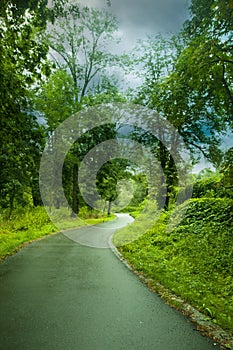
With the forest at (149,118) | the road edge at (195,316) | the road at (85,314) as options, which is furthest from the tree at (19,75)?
the road edge at (195,316)

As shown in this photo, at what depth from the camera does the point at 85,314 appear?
5191 millimetres

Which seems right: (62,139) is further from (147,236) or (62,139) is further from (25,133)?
(25,133)

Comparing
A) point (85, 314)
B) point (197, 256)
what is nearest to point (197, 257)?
point (197, 256)

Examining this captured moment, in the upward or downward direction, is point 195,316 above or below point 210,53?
below

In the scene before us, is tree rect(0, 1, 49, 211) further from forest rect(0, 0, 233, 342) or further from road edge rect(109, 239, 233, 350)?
road edge rect(109, 239, 233, 350)

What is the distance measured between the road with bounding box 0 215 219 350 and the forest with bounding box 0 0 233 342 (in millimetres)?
942

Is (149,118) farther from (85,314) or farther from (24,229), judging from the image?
(85,314)

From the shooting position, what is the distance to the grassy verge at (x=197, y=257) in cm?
633

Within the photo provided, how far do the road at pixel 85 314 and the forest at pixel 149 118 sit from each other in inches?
37.1

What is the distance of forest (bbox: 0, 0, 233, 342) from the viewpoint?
24.3ft

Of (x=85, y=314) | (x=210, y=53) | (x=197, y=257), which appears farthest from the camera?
(x=197, y=257)

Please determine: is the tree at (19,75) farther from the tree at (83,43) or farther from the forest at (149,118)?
the tree at (83,43)

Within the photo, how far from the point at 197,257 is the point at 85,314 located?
5972 millimetres

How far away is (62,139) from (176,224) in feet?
57.2
